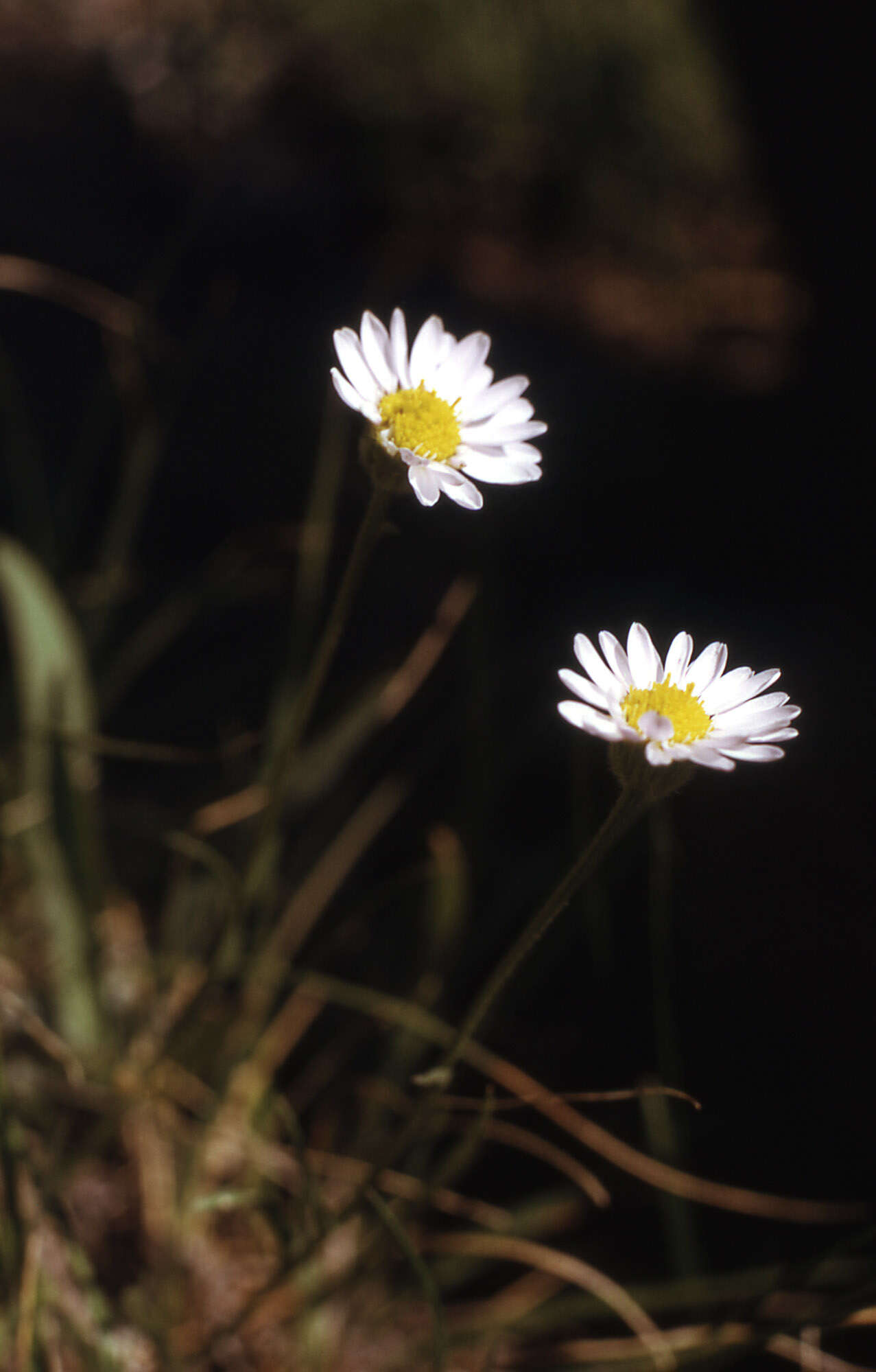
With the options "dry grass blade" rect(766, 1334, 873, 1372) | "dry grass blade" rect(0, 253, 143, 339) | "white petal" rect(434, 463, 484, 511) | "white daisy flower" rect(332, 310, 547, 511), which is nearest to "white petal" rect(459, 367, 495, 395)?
"white daisy flower" rect(332, 310, 547, 511)

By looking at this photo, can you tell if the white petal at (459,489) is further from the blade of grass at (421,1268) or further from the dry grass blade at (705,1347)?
the dry grass blade at (705,1347)

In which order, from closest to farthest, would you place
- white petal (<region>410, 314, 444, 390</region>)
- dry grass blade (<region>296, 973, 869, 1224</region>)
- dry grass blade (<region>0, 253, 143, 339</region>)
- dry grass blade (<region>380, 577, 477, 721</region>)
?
white petal (<region>410, 314, 444, 390</region>) → dry grass blade (<region>296, 973, 869, 1224</region>) → dry grass blade (<region>380, 577, 477, 721</region>) → dry grass blade (<region>0, 253, 143, 339</region>)

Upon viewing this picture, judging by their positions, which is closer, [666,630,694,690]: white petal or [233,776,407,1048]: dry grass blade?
[666,630,694,690]: white petal

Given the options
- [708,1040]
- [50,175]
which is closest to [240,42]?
[50,175]

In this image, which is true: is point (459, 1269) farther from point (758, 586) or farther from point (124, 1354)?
point (758, 586)

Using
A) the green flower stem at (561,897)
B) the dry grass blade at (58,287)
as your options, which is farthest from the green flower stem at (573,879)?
the dry grass blade at (58,287)

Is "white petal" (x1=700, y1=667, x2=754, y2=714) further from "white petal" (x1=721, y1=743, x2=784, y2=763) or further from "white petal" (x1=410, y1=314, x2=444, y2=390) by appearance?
"white petal" (x1=410, y1=314, x2=444, y2=390)
